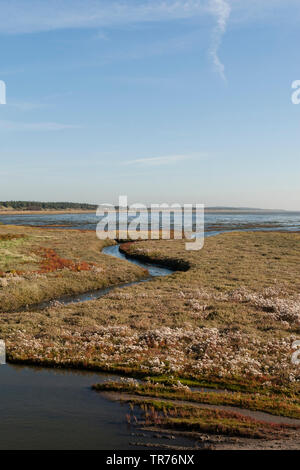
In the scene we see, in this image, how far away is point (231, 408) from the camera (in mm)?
12391

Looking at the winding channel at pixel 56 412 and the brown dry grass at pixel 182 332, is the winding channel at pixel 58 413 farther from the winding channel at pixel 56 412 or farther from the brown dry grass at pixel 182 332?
the brown dry grass at pixel 182 332

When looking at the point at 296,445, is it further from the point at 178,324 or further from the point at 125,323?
the point at 125,323

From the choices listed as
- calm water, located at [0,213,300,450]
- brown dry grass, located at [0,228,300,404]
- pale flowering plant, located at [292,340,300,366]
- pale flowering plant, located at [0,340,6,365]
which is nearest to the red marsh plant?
brown dry grass, located at [0,228,300,404]

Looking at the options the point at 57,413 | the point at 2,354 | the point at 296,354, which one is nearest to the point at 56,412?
the point at 57,413

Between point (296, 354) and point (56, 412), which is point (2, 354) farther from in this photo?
point (296, 354)

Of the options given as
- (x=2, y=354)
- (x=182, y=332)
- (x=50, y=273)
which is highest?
(x=50, y=273)

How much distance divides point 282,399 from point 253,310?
34.9 ft

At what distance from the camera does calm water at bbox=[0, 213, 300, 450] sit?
10.4 metres

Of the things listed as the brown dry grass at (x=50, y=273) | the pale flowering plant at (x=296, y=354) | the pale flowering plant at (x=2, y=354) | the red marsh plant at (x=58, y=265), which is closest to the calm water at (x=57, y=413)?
the pale flowering plant at (x=2, y=354)

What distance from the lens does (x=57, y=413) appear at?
39.3ft

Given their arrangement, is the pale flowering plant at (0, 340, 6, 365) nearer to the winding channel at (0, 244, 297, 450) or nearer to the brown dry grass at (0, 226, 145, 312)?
the winding channel at (0, 244, 297, 450)

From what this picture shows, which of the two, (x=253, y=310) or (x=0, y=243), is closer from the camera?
(x=253, y=310)
